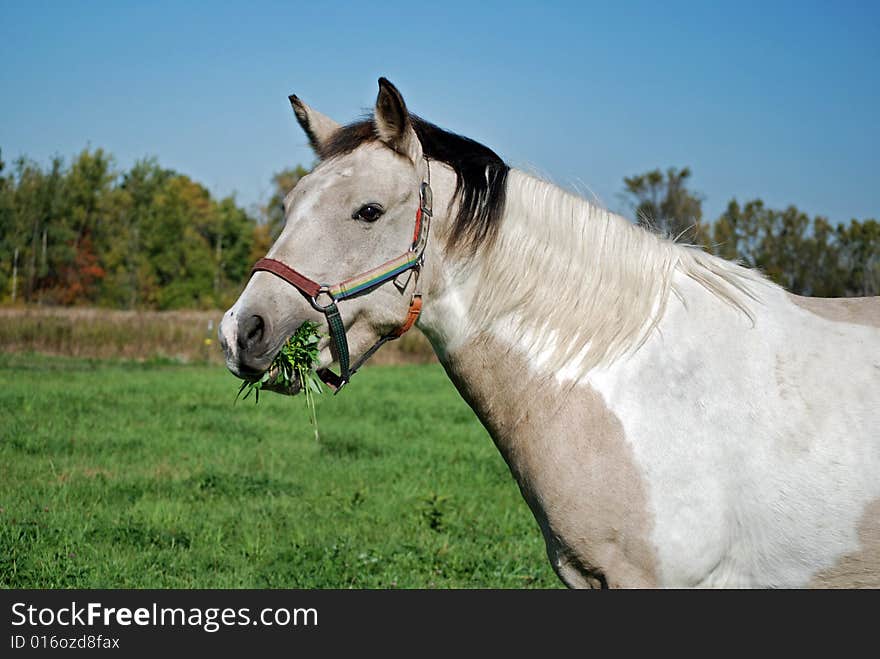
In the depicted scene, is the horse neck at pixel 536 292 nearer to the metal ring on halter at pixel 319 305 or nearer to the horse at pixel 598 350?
the horse at pixel 598 350

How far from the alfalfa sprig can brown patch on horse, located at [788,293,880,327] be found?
5.64ft

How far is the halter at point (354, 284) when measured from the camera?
2.48 metres

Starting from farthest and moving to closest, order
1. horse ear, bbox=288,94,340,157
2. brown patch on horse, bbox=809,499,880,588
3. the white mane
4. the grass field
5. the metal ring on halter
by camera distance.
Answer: the grass field, horse ear, bbox=288,94,340,157, the white mane, the metal ring on halter, brown patch on horse, bbox=809,499,880,588

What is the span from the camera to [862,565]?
2.42 m

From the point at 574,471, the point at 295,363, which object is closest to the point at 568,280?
the point at 574,471

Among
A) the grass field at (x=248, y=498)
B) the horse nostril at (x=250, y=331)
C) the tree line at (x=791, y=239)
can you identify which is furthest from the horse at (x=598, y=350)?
the tree line at (x=791, y=239)

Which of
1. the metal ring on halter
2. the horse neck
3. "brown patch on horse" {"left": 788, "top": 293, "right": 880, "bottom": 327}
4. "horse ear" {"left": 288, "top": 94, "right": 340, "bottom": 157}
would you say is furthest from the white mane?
"horse ear" {"left": 288, "top": 94, "right": 340, "bottom": 157}

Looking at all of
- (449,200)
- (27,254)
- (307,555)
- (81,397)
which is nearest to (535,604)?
(449,200)

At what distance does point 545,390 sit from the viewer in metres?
2.62

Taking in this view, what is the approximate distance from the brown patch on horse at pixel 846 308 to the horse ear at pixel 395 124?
1.47 metres

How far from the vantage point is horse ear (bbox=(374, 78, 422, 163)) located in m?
2.54

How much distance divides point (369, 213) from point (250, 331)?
55 centimetres

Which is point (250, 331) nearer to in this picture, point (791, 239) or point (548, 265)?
point (548, 265)

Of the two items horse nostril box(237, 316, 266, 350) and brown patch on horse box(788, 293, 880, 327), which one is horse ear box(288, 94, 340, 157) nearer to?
horse nostril box(237, 316, 266, 350)
